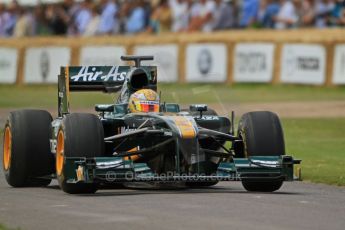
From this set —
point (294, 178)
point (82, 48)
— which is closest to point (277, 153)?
point (294, 178)

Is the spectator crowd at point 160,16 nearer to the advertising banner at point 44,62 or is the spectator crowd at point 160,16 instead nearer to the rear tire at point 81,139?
the advertising banner at point 44,62

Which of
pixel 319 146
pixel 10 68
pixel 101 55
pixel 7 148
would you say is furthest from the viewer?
pixel 10 68

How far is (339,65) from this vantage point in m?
36.2

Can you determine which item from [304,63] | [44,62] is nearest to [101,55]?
[44,62]

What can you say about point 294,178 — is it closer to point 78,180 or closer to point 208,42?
point 78,180

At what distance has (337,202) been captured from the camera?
551 inches

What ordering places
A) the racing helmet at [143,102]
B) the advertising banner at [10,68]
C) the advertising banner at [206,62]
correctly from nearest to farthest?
the racing helmet at [143,102]
the advertising banner at [206,62]
the advertising banner at [10,68]

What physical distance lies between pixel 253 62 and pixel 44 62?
7.87m

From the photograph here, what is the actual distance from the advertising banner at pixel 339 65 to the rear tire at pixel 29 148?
2073cm

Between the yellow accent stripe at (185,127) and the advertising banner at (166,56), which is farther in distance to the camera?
the advertising banner at (166,56)

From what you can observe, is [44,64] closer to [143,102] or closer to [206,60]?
[206,60]

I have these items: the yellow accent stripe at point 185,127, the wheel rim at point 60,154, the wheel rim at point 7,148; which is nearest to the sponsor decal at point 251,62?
the wheel rim at point 7,148

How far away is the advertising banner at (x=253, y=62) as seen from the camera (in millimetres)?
37625

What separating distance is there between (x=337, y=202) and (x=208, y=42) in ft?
82.7
